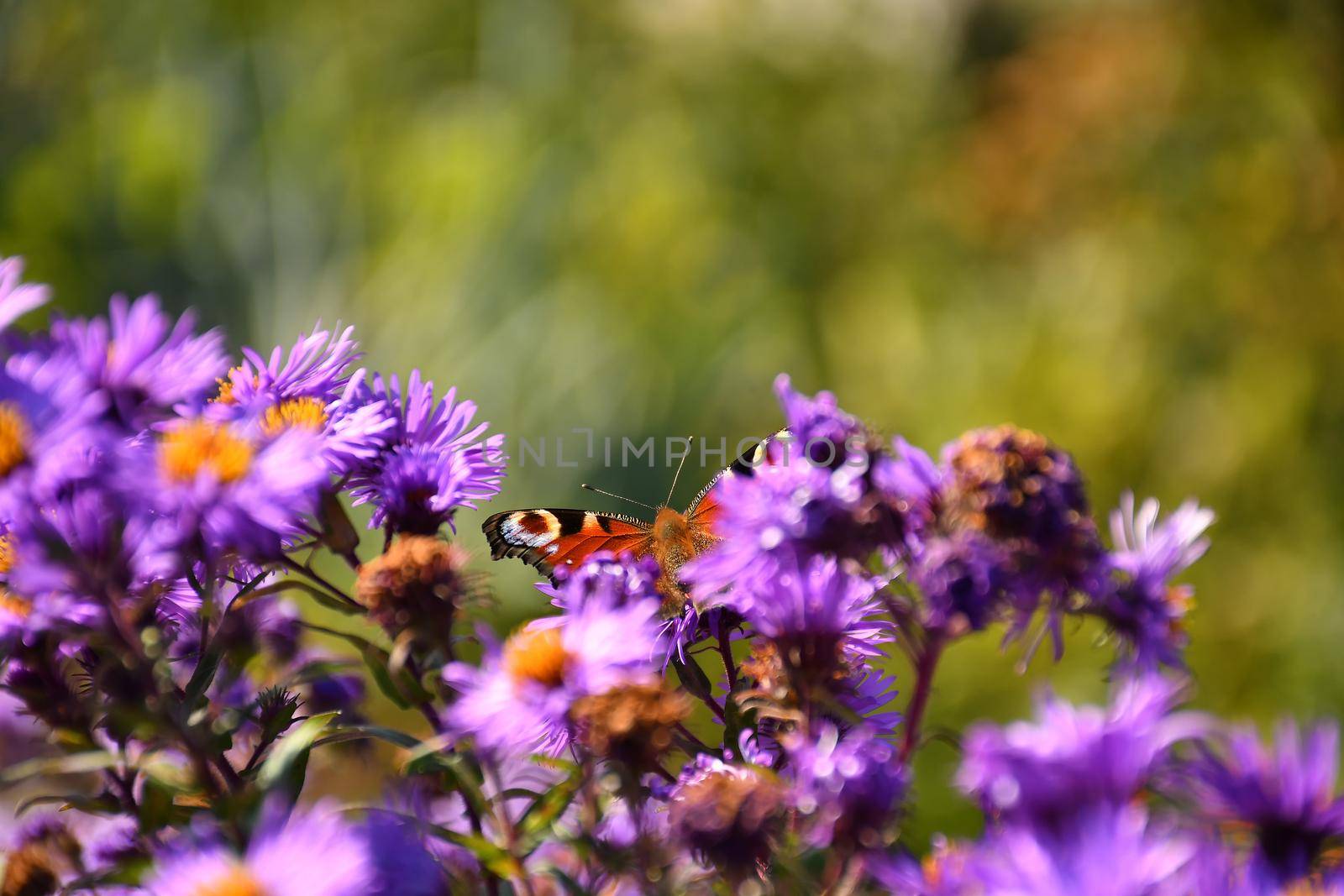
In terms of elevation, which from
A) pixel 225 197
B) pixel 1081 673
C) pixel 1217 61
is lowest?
pixel 1081 673

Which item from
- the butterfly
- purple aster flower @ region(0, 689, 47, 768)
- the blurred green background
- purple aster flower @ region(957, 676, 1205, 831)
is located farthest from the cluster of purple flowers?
the blurred green background

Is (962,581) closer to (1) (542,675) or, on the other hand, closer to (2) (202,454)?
(1) (542,675)

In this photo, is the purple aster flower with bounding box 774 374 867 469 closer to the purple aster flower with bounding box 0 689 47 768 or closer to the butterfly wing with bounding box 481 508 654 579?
the butterfly wing with bounding box 481 508 654 579

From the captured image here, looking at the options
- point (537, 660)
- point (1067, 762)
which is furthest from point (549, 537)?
point (1067, 762)

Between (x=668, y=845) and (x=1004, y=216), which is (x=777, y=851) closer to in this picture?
(x=668, y=845)

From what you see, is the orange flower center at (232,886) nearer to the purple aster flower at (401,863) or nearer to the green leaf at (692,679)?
the purple aster flower at (401,863)

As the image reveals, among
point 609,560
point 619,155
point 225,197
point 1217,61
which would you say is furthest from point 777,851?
point 225,197
